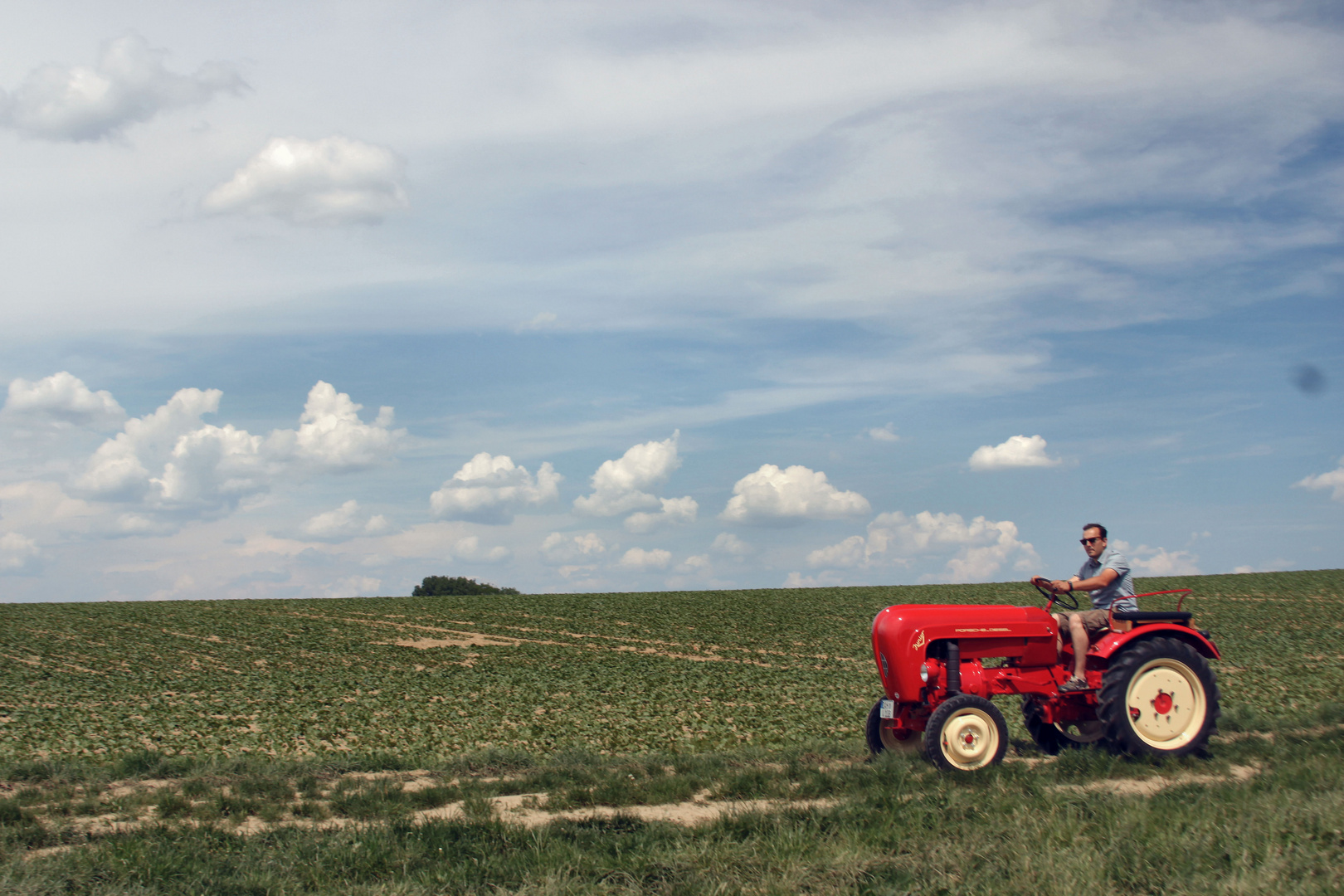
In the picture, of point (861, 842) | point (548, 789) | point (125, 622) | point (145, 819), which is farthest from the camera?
point (125, 622)

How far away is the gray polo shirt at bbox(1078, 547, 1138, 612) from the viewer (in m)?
10.3

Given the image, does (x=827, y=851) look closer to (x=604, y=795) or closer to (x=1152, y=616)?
(x=604, y=795)

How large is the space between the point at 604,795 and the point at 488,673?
17.6 metres

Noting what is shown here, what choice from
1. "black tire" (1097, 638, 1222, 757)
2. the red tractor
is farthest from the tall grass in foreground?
"black tire" (1097, 638, 1222, 757)

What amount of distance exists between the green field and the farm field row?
17cm

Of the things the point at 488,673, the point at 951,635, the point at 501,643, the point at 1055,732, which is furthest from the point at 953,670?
the point at 501,643

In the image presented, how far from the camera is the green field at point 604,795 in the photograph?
20.5ft

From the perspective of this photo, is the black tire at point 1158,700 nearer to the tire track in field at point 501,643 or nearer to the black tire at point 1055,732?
the black tire at point 1055,732

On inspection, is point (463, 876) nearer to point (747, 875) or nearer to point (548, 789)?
point (747, 875)

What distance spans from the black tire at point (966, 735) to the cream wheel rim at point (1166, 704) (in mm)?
1670

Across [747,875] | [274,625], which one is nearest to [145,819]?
[747,875]

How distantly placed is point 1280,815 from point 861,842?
3.33 m

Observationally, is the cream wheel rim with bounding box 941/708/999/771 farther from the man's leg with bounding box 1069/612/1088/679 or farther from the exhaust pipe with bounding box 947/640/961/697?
the man's leg with bounding box 1069/612/1088/679

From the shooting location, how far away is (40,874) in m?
6.42
